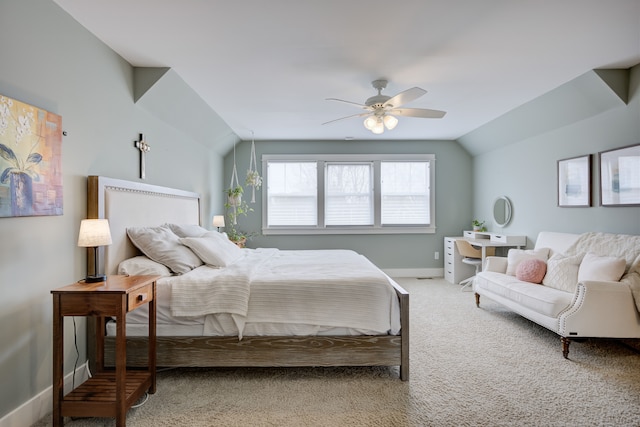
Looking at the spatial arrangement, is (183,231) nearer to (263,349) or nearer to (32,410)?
(263,349)

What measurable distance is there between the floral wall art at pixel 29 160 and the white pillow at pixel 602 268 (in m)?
4.15

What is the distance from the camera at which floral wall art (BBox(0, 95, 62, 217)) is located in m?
1.81

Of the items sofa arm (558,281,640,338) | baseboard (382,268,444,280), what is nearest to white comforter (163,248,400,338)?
sofa arm (558,281,640,338)

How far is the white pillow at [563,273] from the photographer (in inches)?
129

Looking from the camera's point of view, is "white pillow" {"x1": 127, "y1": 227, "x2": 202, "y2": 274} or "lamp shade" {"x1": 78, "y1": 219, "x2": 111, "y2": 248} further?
"white pillow" {"x1": 127, "y1": 227, "x2": 202, "y2": 274}

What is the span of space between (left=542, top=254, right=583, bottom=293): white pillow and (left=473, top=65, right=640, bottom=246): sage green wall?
22.1 inches

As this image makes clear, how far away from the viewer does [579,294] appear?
285 centimetres

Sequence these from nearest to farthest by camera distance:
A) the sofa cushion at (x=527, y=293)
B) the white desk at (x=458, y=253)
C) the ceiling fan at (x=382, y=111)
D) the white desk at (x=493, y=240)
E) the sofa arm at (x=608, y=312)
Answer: the sofa arm at (x=608, y=312)
the sofa cushion at (x=527, y=293)
the ceiling fan at (x=382, y=111)
the white desk at (x=493, y=240)
the white desk at (x=458, y=253)

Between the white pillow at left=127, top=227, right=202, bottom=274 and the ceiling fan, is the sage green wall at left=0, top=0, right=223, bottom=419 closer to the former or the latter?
the white pillow at left=127, top=227, right=202, bottom=274

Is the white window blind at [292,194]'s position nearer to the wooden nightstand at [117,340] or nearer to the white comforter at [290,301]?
the white comforter at [290,301]

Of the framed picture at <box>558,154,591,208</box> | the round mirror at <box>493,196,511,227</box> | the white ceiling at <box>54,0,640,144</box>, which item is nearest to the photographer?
the white ceiling at <box>54,0,640,144</box>

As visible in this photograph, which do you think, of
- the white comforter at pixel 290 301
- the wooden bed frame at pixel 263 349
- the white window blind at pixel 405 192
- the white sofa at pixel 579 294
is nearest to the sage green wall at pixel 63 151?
the wooden bed frame at pixel 263 349

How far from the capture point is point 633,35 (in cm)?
258

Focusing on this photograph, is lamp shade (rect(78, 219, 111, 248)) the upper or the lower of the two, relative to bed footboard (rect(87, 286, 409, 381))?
upper
